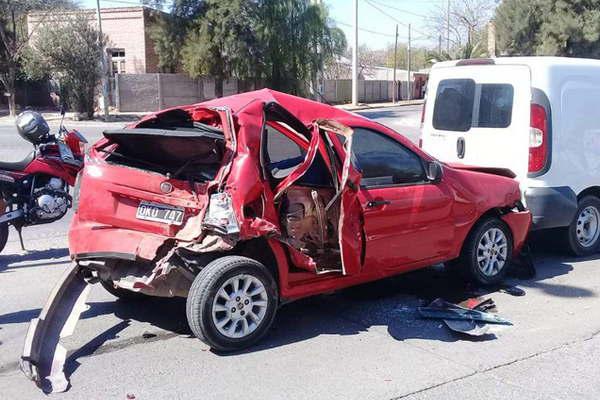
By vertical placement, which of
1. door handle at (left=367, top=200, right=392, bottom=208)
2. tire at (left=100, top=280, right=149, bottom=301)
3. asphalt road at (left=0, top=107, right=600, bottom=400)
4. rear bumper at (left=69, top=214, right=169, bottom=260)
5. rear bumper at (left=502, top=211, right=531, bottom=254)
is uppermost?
door handle at (left=367, top=200, right=392, bottom=208)

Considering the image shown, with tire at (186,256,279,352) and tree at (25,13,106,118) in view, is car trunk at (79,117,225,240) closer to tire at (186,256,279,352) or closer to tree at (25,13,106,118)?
tire at (186,256,279,352)

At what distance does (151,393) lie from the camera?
4312 millimetres

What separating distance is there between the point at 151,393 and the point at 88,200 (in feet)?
5.73

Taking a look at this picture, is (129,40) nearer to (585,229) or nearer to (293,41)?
(293,41)

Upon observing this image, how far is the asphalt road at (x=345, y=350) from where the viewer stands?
4410 millimetres

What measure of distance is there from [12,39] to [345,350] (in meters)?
36.6

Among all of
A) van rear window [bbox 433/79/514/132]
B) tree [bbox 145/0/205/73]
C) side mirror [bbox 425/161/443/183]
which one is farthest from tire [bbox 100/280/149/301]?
tree [bbox 145/0/205/73]

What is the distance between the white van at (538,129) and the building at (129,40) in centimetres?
3476

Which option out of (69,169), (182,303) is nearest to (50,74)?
(69,169)

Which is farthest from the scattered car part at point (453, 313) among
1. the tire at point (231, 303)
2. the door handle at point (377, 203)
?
the tire at point (231, 303)

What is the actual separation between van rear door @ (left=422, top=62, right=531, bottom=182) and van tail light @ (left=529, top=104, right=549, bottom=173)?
0.18 ft

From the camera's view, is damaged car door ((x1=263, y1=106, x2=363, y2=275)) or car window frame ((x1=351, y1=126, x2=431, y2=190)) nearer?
damaged car door ((x1=263, y1=106, x2=363, y2=275))

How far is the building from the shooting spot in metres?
40.8

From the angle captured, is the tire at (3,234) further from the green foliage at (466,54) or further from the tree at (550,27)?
the green foliage at (466,54)
